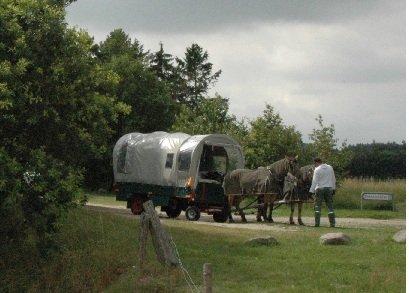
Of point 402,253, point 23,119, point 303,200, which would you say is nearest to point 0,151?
point 23,119

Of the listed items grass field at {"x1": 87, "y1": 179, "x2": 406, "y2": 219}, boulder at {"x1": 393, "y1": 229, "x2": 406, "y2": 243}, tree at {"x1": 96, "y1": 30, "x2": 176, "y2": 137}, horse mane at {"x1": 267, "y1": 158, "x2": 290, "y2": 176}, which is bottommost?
boulder at {"x1": 393, "y1": 229, "x2": 406, "y2": 243}

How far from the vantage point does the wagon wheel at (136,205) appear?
31458mm

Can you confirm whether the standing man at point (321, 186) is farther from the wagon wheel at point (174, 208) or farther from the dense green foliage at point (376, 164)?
the dense green foliage at point (376, 164)

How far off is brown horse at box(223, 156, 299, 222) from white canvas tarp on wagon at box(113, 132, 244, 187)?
4.27 feet

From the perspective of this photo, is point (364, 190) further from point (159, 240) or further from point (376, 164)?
point (159, 240)

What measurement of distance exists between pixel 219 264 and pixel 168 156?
14.5m

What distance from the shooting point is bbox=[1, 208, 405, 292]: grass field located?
46.6 ft

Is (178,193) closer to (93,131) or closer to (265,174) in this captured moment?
(265,174)

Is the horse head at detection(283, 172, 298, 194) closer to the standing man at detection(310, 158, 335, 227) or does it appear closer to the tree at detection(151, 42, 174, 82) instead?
the standing man at detection(310, 158, 335, 227)

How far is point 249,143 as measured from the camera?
44.2m

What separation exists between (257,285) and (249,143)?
99.5ft

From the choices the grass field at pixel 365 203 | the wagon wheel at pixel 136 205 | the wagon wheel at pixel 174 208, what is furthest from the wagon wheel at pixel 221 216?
the grass field at pixel 365 203

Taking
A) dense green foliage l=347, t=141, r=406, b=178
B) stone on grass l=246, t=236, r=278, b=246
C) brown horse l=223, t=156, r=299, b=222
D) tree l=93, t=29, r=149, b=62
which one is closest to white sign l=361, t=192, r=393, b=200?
brown horse l=223, t=156, r=299, b=222

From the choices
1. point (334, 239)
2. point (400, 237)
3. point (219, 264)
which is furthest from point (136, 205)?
point (219, 264)
